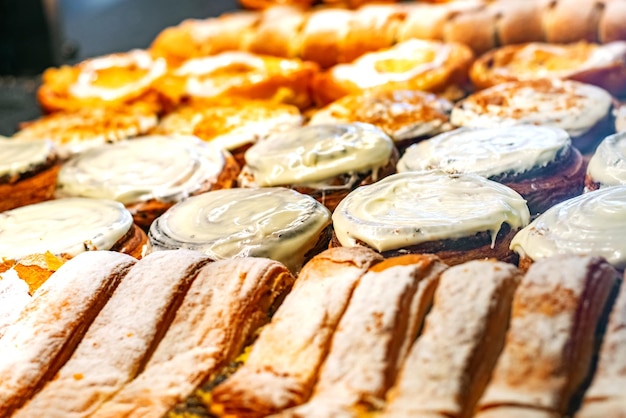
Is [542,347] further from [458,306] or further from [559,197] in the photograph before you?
[559,197]

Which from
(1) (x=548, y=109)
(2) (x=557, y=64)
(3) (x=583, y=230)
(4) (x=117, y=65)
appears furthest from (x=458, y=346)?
(4) (x=117, y=65)

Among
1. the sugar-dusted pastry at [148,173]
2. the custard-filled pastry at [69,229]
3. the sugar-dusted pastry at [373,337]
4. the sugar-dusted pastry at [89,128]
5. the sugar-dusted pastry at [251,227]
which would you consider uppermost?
the sugar-dusted pastry at [373,337]

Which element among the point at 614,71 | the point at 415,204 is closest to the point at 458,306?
the point at 415,204

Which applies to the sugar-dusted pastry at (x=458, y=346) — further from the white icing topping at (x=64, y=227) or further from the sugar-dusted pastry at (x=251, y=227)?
the white icing topping at (x=64, y=227)

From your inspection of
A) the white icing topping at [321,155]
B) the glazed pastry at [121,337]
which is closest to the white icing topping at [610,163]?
the white icing topping at [321,155]

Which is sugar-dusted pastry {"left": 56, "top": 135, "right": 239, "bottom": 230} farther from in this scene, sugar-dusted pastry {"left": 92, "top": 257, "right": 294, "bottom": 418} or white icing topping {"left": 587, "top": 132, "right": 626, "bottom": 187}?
white icing topping {"left": 587, "top": 132, "right": 626, "bottom": 187}

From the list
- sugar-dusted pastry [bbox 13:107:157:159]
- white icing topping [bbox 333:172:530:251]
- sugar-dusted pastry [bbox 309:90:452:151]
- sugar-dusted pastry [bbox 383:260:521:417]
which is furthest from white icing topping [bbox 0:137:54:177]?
sugar-dusted pastry [bbox 383:260:521:417]
